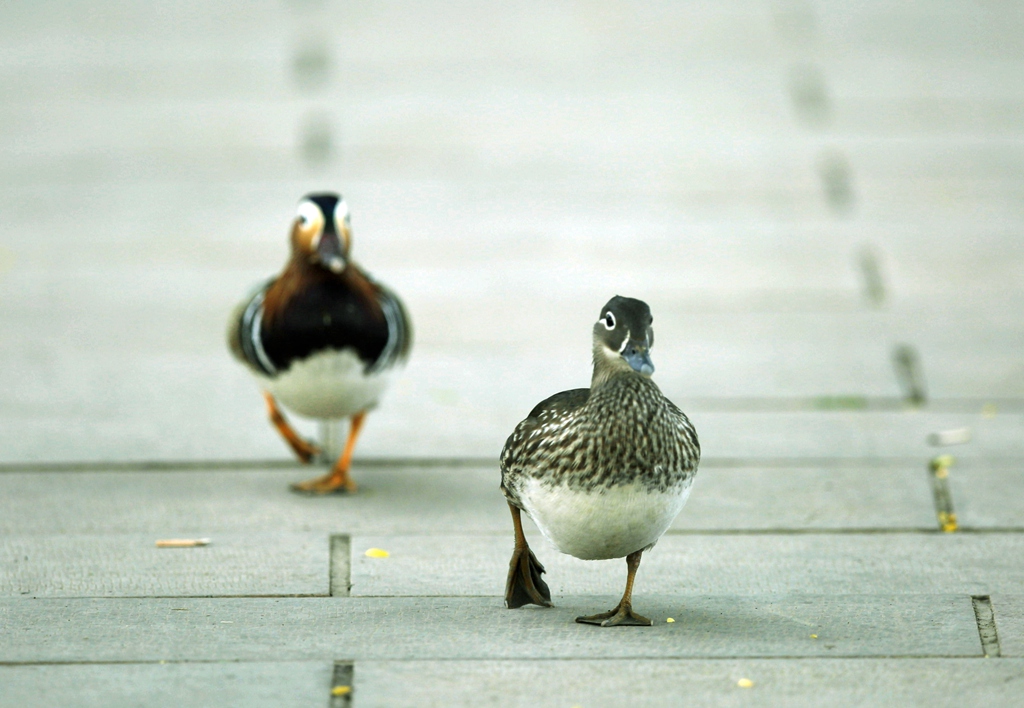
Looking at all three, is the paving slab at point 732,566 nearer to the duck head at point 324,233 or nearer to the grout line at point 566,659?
the grout line at point 566,659

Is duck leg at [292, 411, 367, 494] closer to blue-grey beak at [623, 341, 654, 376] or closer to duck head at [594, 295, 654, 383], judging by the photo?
duck head at [594, 295, 654, 383]

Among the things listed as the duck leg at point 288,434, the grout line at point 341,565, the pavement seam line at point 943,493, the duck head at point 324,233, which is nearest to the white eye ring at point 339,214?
the duck head at point 324,233

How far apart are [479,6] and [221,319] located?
8777 millimetres

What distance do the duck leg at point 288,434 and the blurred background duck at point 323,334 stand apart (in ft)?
0.59

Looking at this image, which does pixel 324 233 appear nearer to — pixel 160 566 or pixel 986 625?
pixel 160 566

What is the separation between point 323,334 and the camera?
20.8ft

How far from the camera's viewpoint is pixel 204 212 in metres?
10.8

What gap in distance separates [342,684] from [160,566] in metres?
1.40

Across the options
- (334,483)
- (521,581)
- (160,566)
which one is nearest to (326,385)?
(334,483)

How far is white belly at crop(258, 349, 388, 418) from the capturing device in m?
6.34

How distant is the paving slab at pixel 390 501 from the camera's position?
6.00 metres

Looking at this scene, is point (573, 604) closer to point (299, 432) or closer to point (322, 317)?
point (322, 317)

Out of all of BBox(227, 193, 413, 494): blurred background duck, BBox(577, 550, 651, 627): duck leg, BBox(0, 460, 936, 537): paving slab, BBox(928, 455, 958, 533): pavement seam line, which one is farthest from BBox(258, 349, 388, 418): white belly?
BBox(928, 455, 958, 533): pavement seam line

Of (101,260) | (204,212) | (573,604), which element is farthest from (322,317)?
(204,212)
